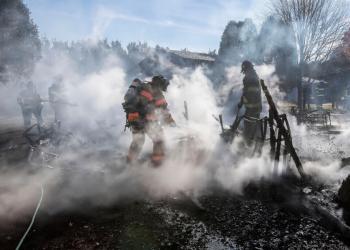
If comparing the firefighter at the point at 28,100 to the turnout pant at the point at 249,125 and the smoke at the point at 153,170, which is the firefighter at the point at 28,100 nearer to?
the smoke at the point at 153,170

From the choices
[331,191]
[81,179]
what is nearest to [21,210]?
[81,179]

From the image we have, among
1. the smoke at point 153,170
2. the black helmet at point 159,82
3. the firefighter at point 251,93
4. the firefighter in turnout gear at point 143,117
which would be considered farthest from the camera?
the firefighter at point 251,93

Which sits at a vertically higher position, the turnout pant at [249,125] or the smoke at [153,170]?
the turnout pant at [249,125]

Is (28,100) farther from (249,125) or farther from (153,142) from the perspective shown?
(249,125)

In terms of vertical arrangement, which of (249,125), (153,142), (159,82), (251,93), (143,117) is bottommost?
(153,142)

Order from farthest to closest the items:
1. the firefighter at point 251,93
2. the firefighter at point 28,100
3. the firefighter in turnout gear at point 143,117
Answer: the firefighter at point 28,100
the firefighter at point 251,93
the firefighter in turnout gear at point 143,117

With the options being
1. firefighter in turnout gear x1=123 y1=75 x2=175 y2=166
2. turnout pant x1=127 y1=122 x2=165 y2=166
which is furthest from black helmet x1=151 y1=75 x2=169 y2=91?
turnout pant x1=127 y1=122 x2=165 y2=166

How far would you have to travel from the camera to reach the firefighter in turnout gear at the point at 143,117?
6.67 meters

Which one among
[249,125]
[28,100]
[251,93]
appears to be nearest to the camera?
[251,93]

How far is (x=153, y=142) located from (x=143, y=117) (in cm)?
62

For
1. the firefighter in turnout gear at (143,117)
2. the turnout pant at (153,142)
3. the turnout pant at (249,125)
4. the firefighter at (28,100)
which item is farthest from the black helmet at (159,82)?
the firefighter at (28,100)

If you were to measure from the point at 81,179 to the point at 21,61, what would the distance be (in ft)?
81.4

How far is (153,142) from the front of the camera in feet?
22.2

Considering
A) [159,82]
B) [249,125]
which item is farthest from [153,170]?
[249,125]
